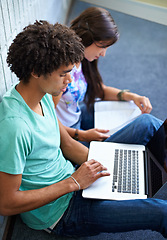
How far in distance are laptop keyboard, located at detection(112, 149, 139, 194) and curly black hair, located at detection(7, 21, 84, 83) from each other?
52cm

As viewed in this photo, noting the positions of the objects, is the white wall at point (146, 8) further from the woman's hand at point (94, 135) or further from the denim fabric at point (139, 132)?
the woman's hand at point (94, 135)

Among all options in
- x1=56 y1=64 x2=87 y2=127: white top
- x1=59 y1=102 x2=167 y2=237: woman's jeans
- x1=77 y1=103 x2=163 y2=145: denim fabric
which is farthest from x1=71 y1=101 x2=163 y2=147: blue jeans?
x1=59 y1=102 x2=167 y2=237: woman's jeans

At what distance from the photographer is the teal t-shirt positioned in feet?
2.90

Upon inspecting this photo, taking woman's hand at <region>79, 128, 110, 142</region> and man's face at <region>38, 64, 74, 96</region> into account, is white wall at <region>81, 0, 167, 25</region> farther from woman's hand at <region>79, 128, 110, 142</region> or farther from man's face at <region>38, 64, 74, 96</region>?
woman's hand at <region>79, 128, 110, 142</region>

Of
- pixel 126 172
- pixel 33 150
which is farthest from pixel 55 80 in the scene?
pixel 126 172

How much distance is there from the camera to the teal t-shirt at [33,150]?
2.90 feet

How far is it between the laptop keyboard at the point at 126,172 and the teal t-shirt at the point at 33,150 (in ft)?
0.65

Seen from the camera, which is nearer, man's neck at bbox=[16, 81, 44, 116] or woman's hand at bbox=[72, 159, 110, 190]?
man's neck at bbox=[16, 81, 44, 116]

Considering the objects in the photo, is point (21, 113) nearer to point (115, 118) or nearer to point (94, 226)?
point (94, 226)

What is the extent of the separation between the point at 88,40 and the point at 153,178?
2.31 ft

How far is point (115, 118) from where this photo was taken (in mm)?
1604

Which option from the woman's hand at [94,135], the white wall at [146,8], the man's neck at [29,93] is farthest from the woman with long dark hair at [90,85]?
the man's neck at [29,93]

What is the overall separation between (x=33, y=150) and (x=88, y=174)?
0.82 feet

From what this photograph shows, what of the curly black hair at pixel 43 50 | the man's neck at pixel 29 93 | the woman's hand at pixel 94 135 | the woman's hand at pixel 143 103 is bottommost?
the woman's hand at pixel 94 135
